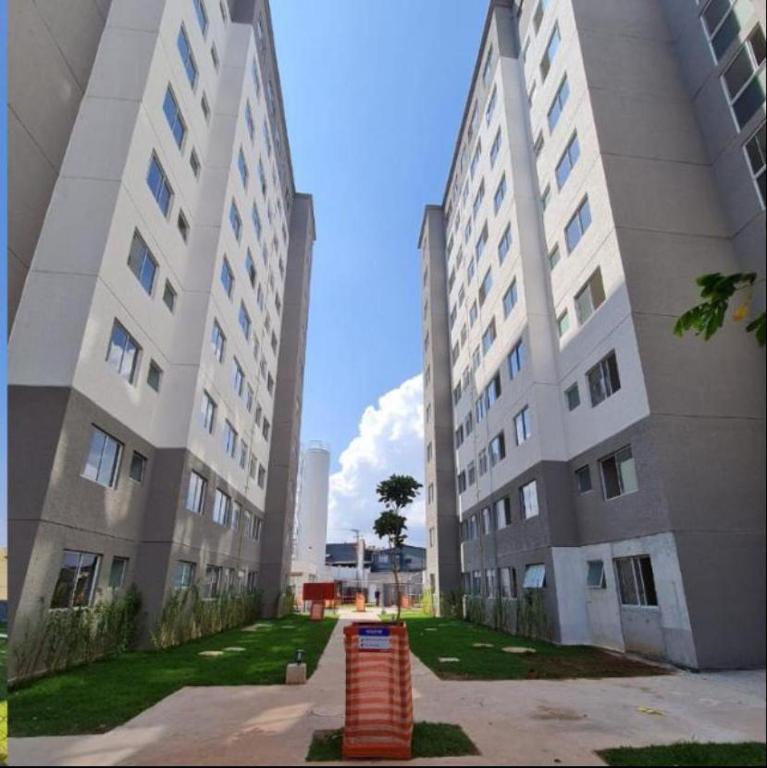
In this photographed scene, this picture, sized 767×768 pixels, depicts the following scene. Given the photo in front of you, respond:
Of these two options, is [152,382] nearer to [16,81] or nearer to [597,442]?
[16,81]

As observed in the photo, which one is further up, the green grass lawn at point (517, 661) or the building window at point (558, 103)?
the building window at point (558, 103)

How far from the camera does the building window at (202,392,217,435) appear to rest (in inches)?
769

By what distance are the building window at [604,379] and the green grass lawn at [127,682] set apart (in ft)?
35.4

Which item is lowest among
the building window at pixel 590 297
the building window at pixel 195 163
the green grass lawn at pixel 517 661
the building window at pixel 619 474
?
the green grass lawn at pixel 517 661

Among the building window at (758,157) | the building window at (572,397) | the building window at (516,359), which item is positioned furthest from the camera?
the building window at (516,359)

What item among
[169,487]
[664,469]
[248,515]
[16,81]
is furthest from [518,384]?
[16,81]

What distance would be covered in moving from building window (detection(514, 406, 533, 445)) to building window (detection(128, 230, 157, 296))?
45.6 feet

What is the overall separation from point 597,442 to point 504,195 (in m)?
13.9

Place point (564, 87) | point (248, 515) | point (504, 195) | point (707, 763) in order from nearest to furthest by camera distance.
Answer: point (707, 763)
point (564, 87)
point (504, 195)
point (248, 515)

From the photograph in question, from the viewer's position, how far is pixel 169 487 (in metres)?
16.4

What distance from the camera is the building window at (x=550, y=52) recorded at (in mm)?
20641

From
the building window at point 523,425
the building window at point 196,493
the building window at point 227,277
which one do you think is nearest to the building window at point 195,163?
the building window at point 227,277

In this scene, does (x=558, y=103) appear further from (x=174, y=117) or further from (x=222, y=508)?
(x=222, y=508)

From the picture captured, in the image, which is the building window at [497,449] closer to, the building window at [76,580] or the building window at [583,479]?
the building window at [583,479]
